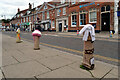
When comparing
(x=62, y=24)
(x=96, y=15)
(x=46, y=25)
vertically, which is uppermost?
(x=96, y=15)

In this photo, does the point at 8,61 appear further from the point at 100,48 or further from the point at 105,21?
the point at 105,21

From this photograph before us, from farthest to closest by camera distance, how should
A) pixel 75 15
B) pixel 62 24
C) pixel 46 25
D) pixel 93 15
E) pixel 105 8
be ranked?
1. pixel 46 25
2. pixel 62 24
3. pixel 75 15
4. pixel 93 15
5. pixel 105 8

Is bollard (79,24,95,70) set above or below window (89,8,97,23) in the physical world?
below

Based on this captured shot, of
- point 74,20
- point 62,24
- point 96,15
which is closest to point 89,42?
point 96,15

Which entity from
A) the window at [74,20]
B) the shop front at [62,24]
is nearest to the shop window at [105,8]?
the window at [74,20]

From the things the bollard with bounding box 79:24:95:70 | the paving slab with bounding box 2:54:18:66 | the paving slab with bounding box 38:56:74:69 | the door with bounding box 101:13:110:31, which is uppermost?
the door with bounding box 101:13:110:31

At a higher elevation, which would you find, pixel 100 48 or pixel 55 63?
pixel 100 48

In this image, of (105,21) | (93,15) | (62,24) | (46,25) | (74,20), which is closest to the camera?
(105,21)

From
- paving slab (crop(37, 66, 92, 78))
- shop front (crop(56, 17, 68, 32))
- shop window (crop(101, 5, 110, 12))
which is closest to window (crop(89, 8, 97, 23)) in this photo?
shop window (crop(101, 5, 110, 12))

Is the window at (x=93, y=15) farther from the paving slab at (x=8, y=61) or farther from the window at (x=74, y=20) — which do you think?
the paving slab at (x=8, y=61)

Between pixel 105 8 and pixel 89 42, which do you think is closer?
pixel 89 42

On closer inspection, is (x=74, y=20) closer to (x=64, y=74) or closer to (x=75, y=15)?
(x=75, y=15)

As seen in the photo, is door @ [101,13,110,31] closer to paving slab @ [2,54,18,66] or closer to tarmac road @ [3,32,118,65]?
tarmac road @ [3,32,118,65]

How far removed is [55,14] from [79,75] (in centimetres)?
2853
